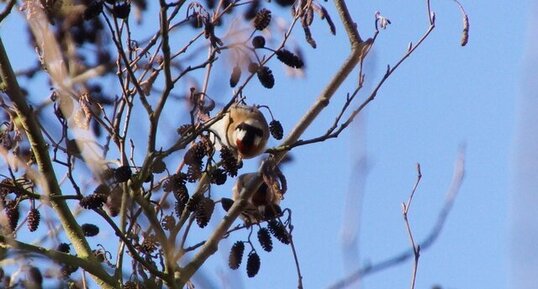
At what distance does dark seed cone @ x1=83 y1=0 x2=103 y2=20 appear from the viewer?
272 cm

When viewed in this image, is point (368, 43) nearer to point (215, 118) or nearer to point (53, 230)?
point (215, 118)

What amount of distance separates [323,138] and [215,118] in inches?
12.8

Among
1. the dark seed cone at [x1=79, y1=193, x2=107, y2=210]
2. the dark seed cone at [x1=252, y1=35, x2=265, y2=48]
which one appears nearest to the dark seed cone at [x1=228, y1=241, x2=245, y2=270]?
the dark seed cone at [x1=79, y1=193, x2=107, y2=210]

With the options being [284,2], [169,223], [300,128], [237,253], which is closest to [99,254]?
[169,223]

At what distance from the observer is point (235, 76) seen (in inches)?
120

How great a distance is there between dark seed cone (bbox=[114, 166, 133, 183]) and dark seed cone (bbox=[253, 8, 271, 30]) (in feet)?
2.08

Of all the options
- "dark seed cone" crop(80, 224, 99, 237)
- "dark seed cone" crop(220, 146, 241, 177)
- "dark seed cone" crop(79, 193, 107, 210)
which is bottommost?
"dark seed cone" crop(79, 193, 107, 210)

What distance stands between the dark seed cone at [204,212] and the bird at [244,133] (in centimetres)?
170

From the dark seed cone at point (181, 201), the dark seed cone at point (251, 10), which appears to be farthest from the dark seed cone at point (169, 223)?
the dark seed cone at point (251, 10)

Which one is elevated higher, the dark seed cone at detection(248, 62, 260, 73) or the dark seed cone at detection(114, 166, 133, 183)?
the dark seed cone at detection(248, 62, 260, 73)

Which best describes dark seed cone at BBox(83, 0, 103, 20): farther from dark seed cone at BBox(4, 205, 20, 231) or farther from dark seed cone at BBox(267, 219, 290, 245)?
dark seed cone at BBox(267, 219, 290, 245)

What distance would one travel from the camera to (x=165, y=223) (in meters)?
2.87

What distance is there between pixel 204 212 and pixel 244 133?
1874mm

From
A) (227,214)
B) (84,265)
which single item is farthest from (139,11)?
(84,265)
